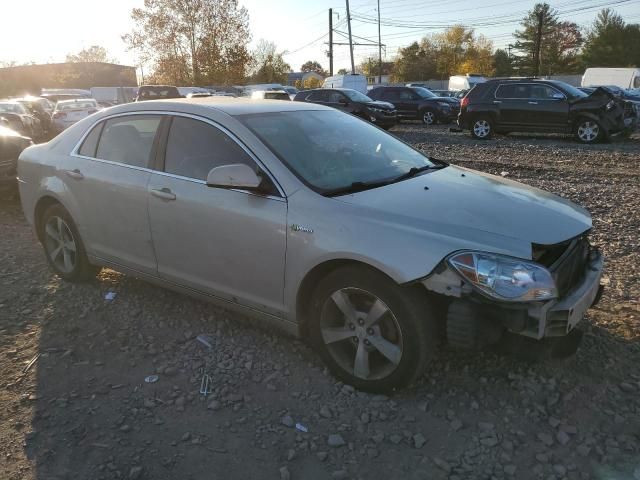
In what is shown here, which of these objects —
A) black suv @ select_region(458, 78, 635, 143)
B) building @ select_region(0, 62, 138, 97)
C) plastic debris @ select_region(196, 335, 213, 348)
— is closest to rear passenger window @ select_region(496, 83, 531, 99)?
black suv @ select_region(458, 78, 635, 143)

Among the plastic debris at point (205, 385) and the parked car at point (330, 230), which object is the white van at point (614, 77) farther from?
the plastic debris at point (205, 385)

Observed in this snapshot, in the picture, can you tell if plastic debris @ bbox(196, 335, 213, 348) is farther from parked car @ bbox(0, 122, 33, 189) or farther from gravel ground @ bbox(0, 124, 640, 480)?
parked car @ bbox(0, 122, 33, 189)

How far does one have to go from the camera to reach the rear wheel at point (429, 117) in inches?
892

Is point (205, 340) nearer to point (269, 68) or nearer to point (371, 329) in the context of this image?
point (371, 329)

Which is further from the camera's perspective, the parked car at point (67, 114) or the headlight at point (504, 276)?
the parked car at point (67, 114)

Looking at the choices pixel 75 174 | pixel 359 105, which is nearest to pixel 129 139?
pixel 75 174

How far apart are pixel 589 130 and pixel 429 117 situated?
28.9 ft

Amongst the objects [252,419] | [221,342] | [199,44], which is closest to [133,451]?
[252,419]

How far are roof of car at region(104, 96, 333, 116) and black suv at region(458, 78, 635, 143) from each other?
1257 cm

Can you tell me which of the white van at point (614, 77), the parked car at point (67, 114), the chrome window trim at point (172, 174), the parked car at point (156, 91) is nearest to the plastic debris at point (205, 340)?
the chrome window trim at point (172, 174)

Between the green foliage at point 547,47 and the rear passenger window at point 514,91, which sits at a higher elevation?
the green foliage at point 547,47

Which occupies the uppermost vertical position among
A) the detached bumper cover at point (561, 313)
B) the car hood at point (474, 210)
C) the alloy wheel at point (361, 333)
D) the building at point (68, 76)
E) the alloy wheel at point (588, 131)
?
the building at point (68, 76)

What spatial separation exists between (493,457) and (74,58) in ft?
312

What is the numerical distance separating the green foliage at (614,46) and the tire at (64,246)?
66157 mm
